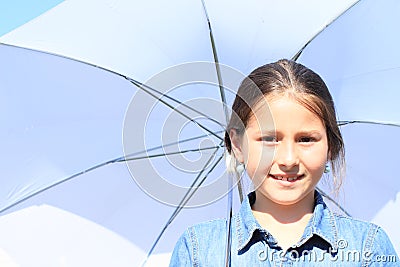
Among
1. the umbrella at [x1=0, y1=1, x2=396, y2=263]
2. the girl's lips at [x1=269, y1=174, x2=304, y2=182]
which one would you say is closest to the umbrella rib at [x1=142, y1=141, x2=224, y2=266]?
the umbrella at [x1=0, y1=1, x2=396, y2=263]

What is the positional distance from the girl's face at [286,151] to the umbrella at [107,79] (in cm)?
92

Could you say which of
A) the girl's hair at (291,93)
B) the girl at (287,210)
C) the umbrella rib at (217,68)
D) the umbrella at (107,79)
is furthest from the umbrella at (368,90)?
the girl at (287,210)

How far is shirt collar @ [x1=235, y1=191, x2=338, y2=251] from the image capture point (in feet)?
7.06

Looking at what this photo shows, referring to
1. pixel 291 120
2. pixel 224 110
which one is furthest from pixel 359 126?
pixel 291 120

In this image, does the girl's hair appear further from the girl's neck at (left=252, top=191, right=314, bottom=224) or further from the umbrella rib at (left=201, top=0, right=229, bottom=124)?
the umbrella rib at (left=201, top=0, right=229, bottom=124)

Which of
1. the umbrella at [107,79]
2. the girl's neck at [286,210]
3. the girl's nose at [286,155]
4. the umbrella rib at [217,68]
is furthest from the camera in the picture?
the umbrella at [107,79]

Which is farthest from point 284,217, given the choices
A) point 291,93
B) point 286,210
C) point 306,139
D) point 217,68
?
point 217,68

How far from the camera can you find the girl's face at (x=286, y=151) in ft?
6.91

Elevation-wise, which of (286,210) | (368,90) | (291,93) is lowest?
(286,210)

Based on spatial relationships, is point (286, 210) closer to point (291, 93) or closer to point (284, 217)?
point (284, 217)

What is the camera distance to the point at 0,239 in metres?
3.08

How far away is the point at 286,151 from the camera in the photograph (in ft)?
6.91

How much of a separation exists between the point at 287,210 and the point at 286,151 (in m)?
0.21

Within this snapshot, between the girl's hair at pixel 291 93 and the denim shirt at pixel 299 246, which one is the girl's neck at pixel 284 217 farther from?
the girl's hair at pixel 291 93
